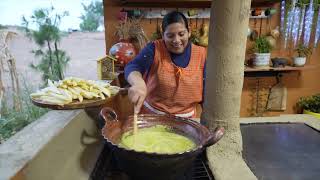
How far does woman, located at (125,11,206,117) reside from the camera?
1.50 metres

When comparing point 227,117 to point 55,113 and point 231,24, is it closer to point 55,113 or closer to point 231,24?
point 231,24

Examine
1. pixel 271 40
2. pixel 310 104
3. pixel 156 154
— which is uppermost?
pixel 271 40

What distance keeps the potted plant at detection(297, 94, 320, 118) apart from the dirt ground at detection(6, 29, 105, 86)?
8.04 ft

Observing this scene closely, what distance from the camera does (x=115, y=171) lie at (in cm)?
98

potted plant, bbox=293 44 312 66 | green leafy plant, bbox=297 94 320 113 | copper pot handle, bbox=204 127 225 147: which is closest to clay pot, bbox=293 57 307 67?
potted plant, bbox=293 44 312 66

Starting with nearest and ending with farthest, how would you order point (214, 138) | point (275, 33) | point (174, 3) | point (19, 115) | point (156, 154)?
1. point (156, 154)
2. point (214, 138)
3. point (19, 115)
4. point (174, 3)
5. point (275, 33)

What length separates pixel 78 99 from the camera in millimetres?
1197

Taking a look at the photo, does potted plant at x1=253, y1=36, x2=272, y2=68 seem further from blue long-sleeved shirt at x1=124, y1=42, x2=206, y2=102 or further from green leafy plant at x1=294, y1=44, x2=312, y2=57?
blue long-sleeved shirt at x1=124, y1=42, x2=206, y2=102

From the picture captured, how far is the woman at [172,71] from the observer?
1498 millimetres

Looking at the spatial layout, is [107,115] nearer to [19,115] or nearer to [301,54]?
[19,115]

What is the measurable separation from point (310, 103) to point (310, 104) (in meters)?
0.01

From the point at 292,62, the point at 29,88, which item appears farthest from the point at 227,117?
the point at 292,62

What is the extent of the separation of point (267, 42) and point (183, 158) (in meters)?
2.60

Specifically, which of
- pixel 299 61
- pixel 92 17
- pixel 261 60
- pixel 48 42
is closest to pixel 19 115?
pixel 48 42
